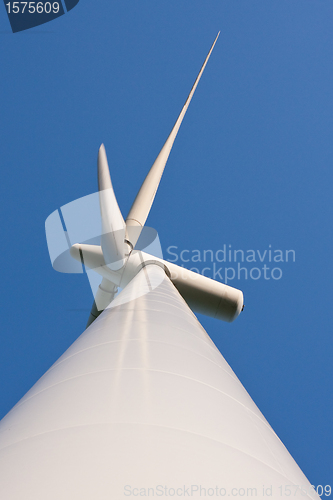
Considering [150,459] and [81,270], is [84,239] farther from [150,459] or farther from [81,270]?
[150,459]

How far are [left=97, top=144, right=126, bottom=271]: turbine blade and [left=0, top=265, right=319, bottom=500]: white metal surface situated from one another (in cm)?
480

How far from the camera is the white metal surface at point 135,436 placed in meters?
1.01

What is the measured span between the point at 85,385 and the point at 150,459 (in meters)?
0.60

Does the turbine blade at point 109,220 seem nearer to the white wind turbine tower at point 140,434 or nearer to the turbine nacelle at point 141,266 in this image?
the turbine nacelle at point 141,266

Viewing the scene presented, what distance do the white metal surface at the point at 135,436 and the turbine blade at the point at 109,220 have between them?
4.80m

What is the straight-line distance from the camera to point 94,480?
3.28ft

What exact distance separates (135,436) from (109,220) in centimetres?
623

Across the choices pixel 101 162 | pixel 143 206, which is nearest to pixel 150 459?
pixel 101 162

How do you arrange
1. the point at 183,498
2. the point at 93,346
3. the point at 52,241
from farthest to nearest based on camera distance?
the point at 52,241, the point at 93,346, the point at 183,498

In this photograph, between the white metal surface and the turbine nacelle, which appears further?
the turbine nacelle

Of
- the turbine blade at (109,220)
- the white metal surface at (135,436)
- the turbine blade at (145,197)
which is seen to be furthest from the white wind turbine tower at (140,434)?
the turbine blade at (145,197)

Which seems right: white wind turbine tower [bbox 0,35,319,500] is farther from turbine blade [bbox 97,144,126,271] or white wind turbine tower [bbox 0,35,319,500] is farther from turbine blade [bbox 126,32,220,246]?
turbine blade [bbox 126,32,220,246]

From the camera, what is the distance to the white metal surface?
1011mm

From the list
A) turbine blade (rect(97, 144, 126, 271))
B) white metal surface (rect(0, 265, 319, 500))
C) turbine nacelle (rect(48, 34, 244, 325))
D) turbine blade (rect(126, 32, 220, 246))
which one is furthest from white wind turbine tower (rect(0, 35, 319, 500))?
turbine blade (rect(126, 32, 220, 246))
